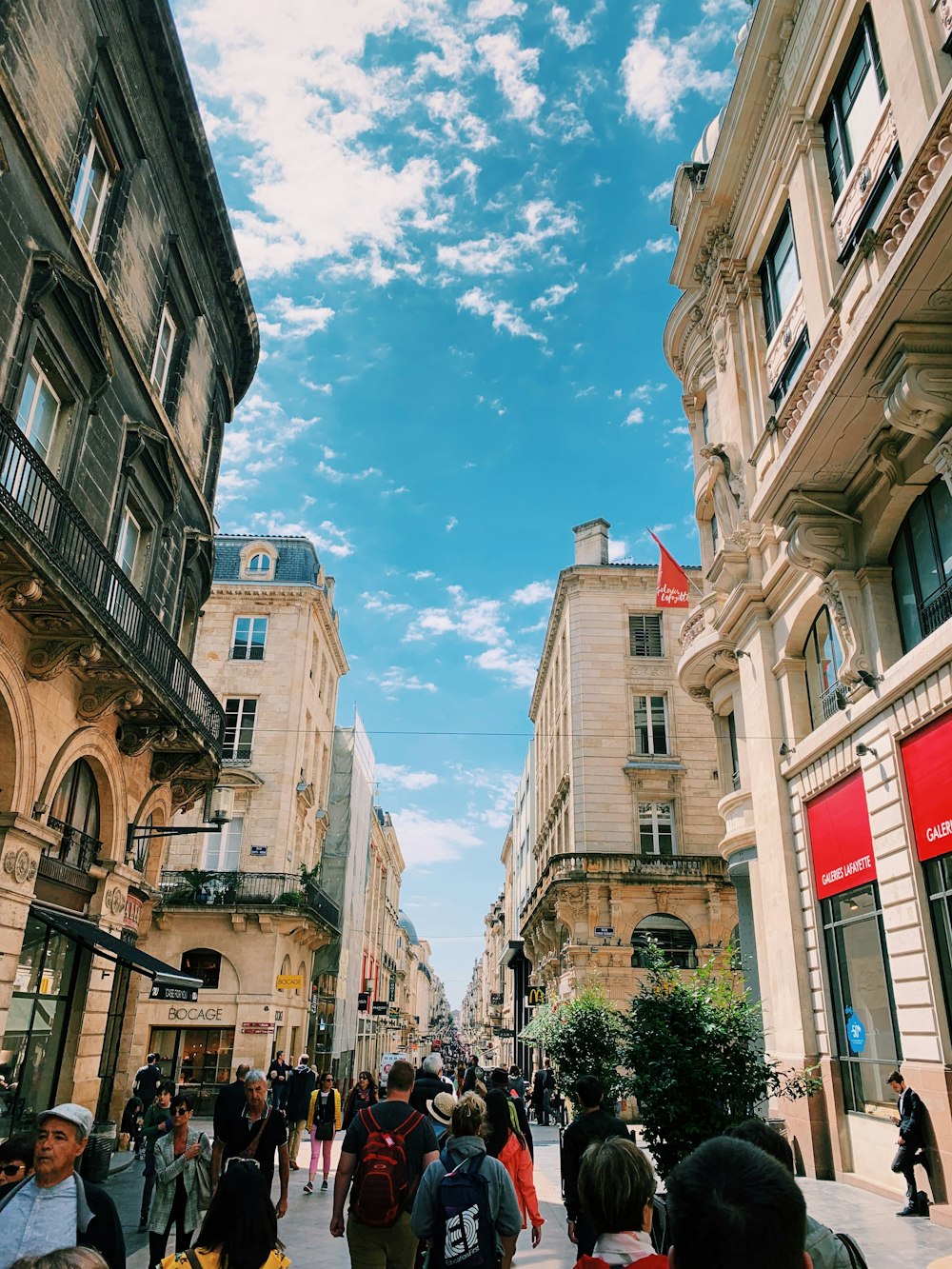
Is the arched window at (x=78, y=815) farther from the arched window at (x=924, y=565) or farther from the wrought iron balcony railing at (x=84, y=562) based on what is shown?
the arched window at (x=924, y=565)

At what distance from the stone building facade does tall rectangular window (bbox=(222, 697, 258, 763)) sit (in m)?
13.8

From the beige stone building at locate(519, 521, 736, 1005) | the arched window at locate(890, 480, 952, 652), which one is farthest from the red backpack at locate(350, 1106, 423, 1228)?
the beige stone building at locate(519, 521, 736, 1005)

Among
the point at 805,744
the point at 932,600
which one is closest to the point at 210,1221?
the point at 932,600

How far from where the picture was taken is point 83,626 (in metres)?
10.7

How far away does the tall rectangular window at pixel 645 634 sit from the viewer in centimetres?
3469

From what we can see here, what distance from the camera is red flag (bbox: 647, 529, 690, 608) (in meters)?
22.0

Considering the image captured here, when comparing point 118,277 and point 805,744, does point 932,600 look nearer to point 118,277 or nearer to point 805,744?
point 805,744

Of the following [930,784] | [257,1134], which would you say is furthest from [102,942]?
[930,784]

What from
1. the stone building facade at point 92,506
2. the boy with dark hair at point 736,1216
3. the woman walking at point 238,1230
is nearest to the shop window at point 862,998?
the stone building facade at point 92,506

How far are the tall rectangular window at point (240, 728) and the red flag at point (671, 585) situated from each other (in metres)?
16.7

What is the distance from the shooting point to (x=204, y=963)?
1151 inches

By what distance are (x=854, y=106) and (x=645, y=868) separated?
23.1 meters

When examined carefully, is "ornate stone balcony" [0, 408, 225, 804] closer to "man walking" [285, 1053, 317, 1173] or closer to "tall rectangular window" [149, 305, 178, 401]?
"tall rectangular window" [149, 305, 178, 401]

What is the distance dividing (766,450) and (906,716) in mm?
6529
